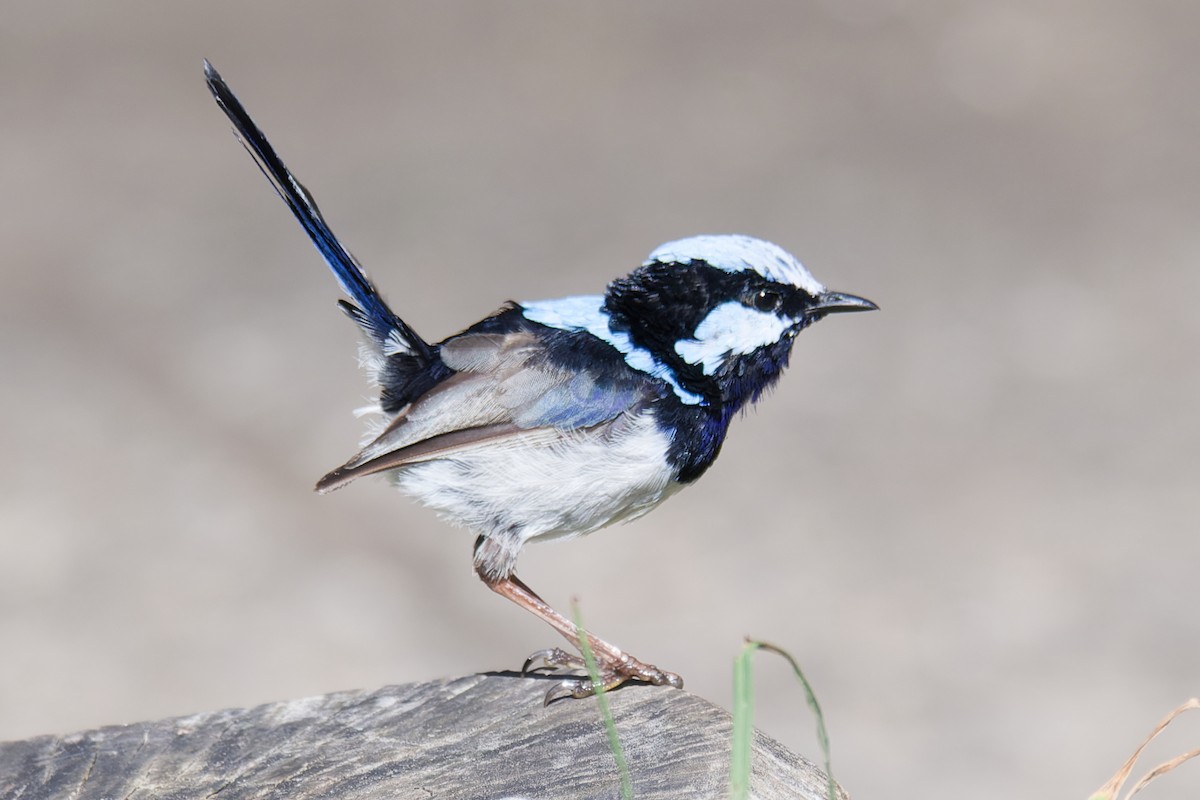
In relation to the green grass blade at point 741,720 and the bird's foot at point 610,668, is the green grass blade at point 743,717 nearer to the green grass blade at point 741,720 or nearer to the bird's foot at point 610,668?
the green grass blade at point 741,720

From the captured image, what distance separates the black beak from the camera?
383 centimetres

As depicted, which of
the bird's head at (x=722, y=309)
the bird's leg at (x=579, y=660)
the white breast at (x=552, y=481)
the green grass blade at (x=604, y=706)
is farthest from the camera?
the bird's head at (x=722, y=309)

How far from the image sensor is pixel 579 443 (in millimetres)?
3727

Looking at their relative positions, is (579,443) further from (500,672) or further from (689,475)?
(500,672)

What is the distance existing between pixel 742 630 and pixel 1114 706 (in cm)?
181

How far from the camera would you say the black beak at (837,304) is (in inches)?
151

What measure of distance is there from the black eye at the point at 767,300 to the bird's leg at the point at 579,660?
0.95 m

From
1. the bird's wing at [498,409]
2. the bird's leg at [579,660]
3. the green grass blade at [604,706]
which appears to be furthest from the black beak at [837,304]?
the green grass blade at [604,706]

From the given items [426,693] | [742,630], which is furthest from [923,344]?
[426,693]

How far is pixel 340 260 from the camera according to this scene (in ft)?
13.5

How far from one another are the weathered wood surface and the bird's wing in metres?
0.63

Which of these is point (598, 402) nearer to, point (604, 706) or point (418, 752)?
point (418, 752)

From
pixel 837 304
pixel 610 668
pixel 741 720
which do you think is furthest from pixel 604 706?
pixel 837 304

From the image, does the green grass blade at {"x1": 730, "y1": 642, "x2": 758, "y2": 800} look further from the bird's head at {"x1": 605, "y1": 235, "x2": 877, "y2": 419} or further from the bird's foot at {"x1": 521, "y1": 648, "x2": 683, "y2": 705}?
the bird's head at {"x1": 605, "y1": 235, "x2": 877, "y2": 419}
